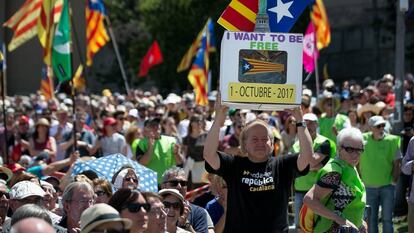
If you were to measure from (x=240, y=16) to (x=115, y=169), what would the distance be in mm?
2097

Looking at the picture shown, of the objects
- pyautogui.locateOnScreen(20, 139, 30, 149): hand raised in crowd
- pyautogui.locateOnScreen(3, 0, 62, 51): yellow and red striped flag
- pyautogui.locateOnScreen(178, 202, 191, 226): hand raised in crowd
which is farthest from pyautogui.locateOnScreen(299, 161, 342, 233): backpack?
pyautogui.locateOnScreen(3, 0, 62, 51): yellow and red striped flag

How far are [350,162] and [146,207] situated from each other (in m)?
2.79

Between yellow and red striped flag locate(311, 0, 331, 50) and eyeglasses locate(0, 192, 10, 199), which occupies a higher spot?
yellow and red striped flag locate(311, 0, 331, 50)

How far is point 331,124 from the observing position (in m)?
15.3

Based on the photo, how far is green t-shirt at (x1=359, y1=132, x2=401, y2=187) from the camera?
13102mm

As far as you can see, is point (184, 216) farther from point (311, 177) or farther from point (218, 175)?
point (311, 177)

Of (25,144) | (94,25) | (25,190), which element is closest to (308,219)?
(25,190)

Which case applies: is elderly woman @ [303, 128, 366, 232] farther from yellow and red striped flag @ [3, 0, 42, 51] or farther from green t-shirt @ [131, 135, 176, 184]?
yellow and red striped flag @ [3, 0, 42, 51]

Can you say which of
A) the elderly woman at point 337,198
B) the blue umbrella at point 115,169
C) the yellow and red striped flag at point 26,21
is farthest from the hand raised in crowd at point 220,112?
the yellow and red striped flag at point 26,21

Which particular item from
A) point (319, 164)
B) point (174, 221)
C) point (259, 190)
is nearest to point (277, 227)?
point (259, 190)

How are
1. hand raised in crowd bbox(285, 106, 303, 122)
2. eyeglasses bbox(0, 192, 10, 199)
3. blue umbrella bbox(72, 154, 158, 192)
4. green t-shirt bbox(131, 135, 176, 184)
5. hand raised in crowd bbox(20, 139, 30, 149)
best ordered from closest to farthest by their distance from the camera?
hand raised in crowd bbox(285, 106, 303, 122)
eyeglasses bbox(0, 192, 10, 199)
blue umbrella bbox(72, 154, 158, 192)
green t-shirt bbox(131, 135, 176, 184)
hand raised in crowd bbox(20, 139, 30, 149)

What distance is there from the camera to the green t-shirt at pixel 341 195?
357 inches

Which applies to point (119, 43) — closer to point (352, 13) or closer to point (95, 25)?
point (352, 13)

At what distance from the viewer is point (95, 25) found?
21844 mm
